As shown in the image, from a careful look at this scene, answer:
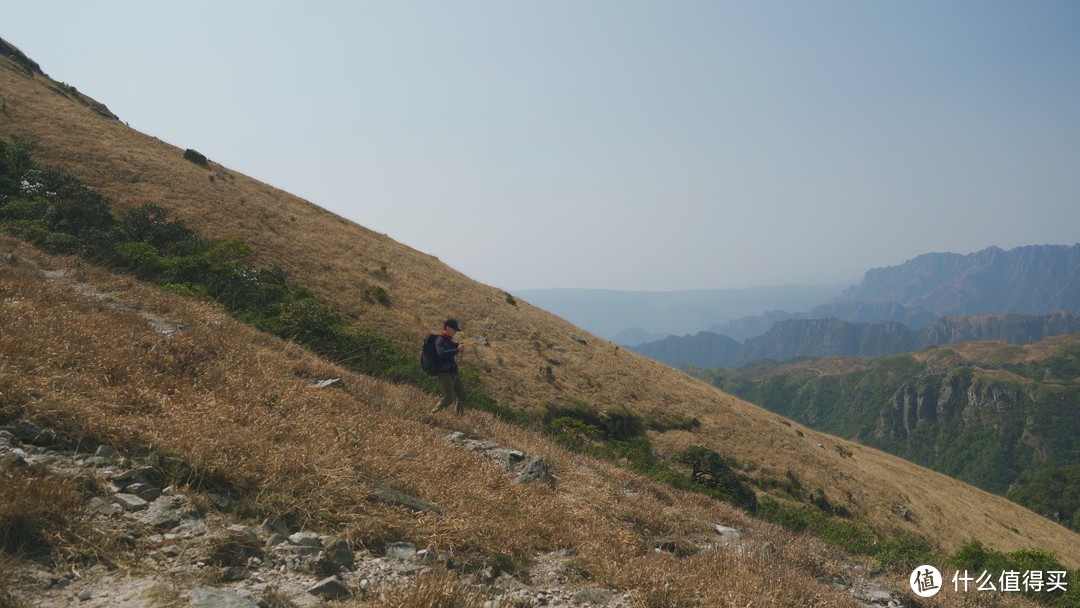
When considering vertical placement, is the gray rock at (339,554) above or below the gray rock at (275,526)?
above

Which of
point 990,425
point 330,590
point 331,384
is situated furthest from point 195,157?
point 990,425

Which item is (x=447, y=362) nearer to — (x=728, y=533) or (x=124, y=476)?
(x=728, y=533)

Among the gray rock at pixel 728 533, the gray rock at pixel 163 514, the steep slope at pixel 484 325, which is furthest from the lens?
the steep slope at pixel 484 325

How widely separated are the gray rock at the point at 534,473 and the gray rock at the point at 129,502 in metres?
4.96

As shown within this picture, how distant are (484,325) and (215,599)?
2973 centimetres

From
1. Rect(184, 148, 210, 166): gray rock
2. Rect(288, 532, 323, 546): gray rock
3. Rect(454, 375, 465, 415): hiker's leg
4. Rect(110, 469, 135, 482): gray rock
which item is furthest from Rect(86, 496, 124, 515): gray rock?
Rect(184, 148, 210, 166): gray rock

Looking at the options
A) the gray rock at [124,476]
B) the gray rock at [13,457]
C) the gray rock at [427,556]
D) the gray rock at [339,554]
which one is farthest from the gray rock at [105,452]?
the gray rock at [427,556]

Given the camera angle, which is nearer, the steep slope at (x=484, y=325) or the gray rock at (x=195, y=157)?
the steep slope at (x=484, y=325)

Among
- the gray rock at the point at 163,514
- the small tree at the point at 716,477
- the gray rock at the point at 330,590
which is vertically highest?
the gray rock at the point at 330,590

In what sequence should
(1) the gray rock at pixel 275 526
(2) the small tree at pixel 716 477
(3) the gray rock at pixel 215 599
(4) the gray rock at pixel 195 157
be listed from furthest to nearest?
(4) the gray rock at pixel 195 157 → (2) the small tree at pixel 716 477 → (1) the gray rock at pixel 275 526 → (3) the gray rock at pixel 215 599

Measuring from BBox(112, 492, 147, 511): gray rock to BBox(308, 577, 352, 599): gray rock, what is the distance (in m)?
1.86

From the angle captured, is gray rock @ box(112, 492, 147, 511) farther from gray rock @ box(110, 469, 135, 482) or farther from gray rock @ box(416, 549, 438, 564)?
gray rock @ box(416, 549, 438, 564)

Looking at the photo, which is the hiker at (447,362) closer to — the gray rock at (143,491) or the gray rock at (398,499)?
the gray rock at (398,499)

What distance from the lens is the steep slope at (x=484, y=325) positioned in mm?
27109
